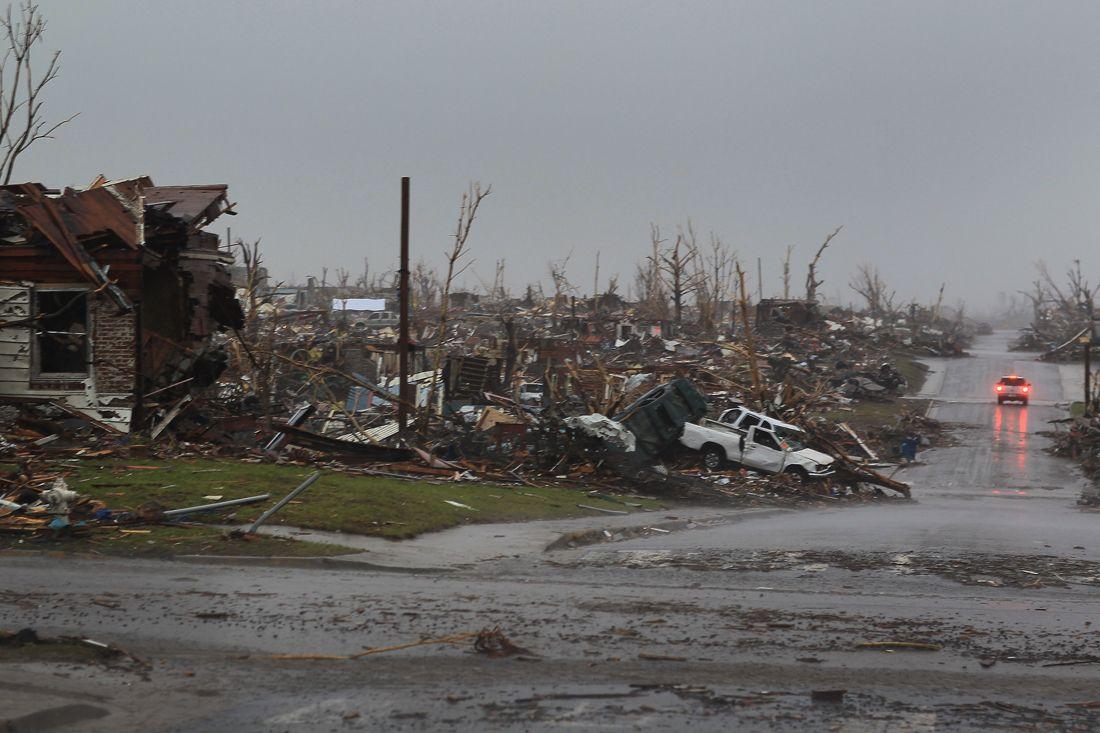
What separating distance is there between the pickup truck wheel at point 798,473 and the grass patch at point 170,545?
17.8 meters

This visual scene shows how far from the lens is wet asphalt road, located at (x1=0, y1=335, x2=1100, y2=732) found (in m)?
6.48

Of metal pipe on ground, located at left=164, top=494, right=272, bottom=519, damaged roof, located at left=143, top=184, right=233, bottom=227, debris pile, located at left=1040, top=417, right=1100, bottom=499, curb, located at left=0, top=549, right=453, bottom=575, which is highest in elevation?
damaged roof, located at left=143, top=184, right=233, bottom=227

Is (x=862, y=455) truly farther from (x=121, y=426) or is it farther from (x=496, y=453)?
(x=121, y=426)

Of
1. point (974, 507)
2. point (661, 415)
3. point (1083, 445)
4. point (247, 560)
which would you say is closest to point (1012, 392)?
point (1083, 445)

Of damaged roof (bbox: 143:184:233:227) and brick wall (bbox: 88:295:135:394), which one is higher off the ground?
damaged roof (bbox: 143:184:233:227)

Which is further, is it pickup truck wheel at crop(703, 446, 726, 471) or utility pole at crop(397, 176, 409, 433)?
pickup truck wheel at crop(703, 446, 726, 471)

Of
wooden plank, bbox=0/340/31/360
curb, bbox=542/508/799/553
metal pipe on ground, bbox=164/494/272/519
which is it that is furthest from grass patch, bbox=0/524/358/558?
wooden plank, bbox=0/340/31/360

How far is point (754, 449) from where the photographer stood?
28234 mm

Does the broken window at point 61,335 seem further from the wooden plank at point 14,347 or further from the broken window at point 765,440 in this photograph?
the broken window at point 765,440

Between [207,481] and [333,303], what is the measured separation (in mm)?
68925

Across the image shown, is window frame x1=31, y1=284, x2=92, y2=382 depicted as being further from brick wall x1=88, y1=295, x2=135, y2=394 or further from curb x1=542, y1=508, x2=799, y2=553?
curb x1=542, y1=508, x2=799, y2=553

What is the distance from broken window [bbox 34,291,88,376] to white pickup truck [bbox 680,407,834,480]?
14.8 m

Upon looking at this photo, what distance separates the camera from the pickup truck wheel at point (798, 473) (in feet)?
91.4

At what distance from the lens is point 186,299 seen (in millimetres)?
22281
